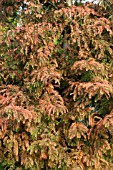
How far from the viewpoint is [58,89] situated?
141 inches

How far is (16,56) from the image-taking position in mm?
3344

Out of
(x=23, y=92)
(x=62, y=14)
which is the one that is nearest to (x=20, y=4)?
(x=62, y=14)

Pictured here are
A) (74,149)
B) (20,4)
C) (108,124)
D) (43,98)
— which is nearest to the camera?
(108,124)

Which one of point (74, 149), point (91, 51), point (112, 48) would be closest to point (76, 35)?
point (91, 51)

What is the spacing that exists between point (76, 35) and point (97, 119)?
42.2 inches

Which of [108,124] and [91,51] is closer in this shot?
[108,124]

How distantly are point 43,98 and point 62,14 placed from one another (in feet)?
3.46

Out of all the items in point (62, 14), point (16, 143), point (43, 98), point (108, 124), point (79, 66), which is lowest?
point (16, 143)

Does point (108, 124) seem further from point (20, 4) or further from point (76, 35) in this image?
point (20, 4)

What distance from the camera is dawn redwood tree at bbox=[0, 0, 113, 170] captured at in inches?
121

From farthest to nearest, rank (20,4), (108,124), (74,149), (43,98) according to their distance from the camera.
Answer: (20,4) → (74,149) → (43,98) → (108,124)

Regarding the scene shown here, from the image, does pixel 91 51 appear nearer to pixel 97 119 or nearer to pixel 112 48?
pixel 112 48

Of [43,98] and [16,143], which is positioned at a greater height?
[43,98]

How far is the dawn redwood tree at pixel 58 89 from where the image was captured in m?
3.07
